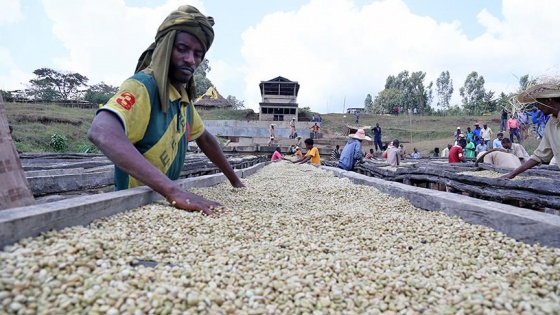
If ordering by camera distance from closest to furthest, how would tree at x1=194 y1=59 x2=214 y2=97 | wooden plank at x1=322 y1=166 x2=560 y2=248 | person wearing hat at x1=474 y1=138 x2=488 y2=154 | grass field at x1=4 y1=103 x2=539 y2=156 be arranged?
wooden plank at x1=322 y1=166 x2=560 y2=248, person wearing hat at x1=474 y1=138 x2=488 y2=154, grass field at x1=4 y1=103 x2=539 y2=156, tree at x1=194 y1=59 x2=214 y2=97

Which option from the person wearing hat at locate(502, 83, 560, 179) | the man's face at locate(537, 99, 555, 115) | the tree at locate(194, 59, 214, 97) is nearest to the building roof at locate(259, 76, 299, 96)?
the tree at locate(194, 59, 214, 97)

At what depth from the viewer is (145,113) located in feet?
7.51

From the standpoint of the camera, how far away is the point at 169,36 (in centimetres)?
240

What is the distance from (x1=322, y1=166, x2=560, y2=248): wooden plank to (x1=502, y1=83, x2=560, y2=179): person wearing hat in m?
1.65

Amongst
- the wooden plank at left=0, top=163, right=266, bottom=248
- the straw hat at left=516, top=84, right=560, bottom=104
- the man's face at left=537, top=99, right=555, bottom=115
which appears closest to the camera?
the wooden plank at left=0, top=163, right=266, bottom=248

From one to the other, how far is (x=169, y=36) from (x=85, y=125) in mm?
22511

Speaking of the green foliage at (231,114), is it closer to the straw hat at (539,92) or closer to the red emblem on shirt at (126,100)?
the straw hat at (539,92)

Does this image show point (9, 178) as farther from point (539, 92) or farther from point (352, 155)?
point (352, 155)

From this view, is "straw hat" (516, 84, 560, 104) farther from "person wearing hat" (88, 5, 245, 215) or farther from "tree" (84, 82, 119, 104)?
"tree" (84, 82, 119, 104)

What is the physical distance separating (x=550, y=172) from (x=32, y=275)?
701 centimetres

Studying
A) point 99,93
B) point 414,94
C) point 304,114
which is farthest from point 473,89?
point 99,93

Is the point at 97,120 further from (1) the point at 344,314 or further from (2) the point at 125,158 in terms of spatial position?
(1) the point at 344,314

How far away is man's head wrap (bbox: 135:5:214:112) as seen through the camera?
7.83 ft

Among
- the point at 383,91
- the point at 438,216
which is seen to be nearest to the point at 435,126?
the point at 383,91
